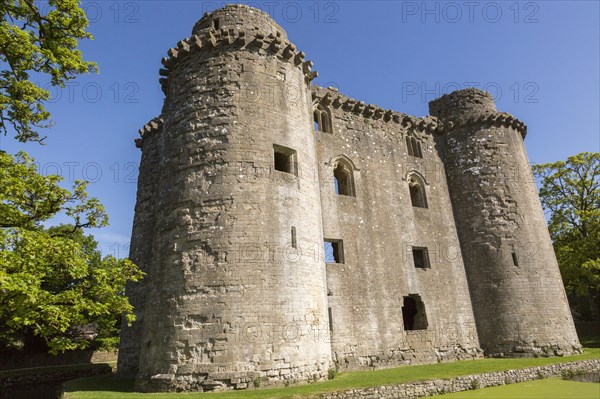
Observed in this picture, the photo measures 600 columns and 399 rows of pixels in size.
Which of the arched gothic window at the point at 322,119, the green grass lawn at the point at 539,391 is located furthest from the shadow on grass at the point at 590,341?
the arched gothic window at the point at 322,119

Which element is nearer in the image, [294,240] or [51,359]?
[294,240]

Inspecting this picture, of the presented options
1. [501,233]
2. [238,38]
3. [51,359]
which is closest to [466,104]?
[501,233]

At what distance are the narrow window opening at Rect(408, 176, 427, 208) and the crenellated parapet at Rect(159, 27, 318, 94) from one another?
878 cm

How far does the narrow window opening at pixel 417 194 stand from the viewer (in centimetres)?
1984

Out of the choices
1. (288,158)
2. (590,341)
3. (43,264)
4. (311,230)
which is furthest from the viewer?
(590,341)

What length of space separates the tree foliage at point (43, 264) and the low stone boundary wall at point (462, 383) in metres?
5.90

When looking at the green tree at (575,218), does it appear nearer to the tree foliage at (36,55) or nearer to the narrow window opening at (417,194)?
the narrow window opening at (417,194)

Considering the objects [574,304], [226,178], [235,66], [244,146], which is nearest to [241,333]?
[226,178]

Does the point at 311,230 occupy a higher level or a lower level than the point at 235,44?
lower

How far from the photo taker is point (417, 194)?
20.2 m

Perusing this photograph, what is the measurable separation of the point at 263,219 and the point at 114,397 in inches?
229

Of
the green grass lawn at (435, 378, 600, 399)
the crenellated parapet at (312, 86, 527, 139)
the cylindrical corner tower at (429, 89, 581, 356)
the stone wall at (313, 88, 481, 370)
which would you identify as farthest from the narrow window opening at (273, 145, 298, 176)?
the cylindrical corner tower at (429, 89, 581, 356)

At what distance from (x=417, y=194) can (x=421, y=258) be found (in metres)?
3.37

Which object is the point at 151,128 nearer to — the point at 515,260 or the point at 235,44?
the point at 235,44
